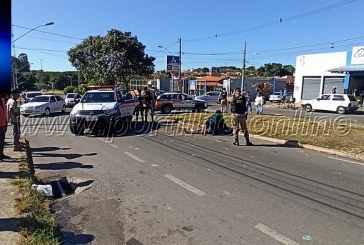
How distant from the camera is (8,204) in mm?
5156

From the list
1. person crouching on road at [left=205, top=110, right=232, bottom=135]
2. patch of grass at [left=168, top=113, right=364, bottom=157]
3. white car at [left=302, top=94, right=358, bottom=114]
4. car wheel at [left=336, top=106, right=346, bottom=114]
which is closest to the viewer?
patch of grass at [left=168, top=113, right=364, bottom=157]

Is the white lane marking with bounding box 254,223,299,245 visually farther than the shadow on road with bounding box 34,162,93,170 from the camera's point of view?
No

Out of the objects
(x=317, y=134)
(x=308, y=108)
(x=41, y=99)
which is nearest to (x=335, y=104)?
(x=308, y=108)

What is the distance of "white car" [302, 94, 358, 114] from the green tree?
25864 millimetres

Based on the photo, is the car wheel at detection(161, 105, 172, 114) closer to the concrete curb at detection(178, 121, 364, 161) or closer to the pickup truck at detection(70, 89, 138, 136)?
the pickup truck at detection(70, 89, 138, 136)

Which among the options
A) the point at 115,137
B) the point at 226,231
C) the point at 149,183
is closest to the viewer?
the point at 226,231

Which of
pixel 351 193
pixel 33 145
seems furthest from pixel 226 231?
pixel 33 145

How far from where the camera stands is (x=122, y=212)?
5242mm

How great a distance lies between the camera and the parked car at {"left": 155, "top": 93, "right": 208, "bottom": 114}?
26.4 m

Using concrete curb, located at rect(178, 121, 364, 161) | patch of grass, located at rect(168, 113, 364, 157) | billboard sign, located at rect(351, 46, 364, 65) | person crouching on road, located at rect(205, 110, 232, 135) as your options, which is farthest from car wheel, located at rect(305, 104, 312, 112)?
concrete curb, located at rect(178, 121, 364, 161)

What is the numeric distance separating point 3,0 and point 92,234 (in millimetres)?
3010

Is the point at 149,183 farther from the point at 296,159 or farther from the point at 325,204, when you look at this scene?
the point at 296,159

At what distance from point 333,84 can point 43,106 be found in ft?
93.9

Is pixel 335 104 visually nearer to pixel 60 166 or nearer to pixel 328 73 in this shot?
pixel 328 73
